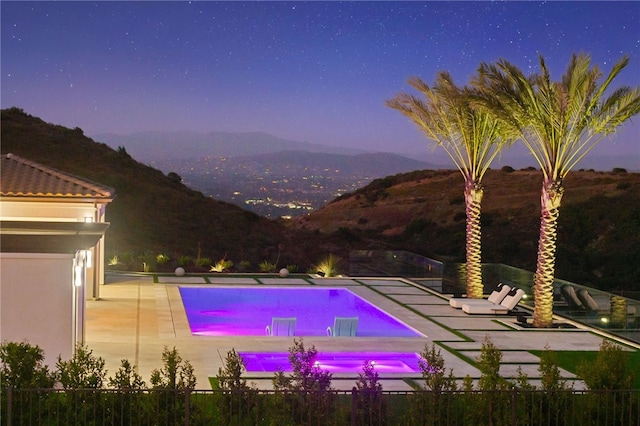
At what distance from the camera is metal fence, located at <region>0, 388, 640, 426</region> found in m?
11.7

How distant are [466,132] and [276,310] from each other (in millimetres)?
7405

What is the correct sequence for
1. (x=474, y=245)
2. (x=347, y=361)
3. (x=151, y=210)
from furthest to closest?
(x=151, y=210)
(x=474, y=245)
(x=347, y=361)

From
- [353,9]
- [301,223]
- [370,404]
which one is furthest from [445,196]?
[370,404]

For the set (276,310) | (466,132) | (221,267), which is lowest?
Answer: (276,310)

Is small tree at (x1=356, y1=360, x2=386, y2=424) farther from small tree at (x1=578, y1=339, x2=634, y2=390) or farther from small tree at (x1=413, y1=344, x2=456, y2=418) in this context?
small tree at (x1=578, y1=339, x2=634, y2=390)

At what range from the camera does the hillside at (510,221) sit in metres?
53.1

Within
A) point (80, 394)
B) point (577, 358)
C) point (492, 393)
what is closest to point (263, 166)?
point (577, 358)

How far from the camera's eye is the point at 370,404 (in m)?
12.1

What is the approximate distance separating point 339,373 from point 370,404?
522 cm

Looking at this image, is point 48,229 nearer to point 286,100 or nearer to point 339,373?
point 339,373

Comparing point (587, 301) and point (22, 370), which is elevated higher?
point (22, 370)

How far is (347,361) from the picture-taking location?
1862 cm

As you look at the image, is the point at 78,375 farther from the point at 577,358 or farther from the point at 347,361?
the point at 577,358

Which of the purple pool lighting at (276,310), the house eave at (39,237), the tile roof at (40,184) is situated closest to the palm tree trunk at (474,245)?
the purple pool lighting at (276,310)
